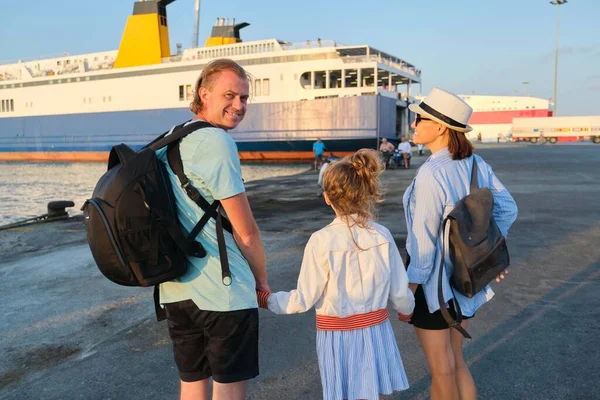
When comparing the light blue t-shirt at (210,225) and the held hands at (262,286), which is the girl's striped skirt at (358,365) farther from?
the light blue t-shirt at (210,225)

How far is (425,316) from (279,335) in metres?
1.58

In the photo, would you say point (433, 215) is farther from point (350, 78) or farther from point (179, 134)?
point (350, 78)

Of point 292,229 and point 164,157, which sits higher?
point 164,157

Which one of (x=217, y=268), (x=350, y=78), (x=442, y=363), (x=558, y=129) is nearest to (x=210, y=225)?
(x=217, y=268)

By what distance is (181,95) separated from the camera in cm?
3197

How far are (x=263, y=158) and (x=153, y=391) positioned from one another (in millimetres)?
28082

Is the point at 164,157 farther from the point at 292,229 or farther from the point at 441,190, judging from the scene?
the point at 292,229

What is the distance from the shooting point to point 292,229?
25.0 ft

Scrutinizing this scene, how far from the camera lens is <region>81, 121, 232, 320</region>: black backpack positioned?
1622mm

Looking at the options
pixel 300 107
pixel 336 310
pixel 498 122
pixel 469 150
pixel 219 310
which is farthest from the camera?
pixel 498 122

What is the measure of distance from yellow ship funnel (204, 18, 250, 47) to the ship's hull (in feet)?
25.4

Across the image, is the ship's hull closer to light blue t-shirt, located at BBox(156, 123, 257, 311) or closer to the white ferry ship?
the white ferry ship

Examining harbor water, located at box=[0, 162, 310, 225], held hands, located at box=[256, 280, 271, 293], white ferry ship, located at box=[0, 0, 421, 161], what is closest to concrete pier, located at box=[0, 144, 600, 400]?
held hands, located at box=[256, 280, 271, 293]

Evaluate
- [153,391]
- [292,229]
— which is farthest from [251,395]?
[292,229]
